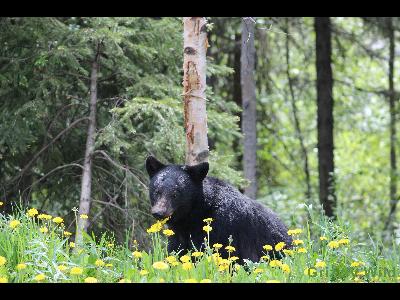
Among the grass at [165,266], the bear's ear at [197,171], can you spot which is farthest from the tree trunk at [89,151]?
the grass at [165,266]

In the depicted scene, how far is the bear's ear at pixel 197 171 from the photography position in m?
5.88

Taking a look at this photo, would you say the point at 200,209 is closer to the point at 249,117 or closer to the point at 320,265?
the point at 320,265

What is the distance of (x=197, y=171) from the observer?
5914 mm

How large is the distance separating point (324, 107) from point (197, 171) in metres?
8.67

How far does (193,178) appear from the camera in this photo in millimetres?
5945

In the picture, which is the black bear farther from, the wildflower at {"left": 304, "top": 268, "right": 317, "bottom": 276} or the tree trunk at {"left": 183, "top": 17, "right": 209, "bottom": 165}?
the wildflower at {"left": 304, "top": 268, "right": 317, "bottom": 276}

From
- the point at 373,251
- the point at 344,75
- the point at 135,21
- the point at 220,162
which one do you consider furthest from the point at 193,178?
the point at 344,75

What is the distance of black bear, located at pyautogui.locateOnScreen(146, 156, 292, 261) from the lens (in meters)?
5.85

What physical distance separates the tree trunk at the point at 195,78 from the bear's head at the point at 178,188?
0.60 m

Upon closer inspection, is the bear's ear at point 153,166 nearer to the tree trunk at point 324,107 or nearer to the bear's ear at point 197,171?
the bear's ear at point 197,171
